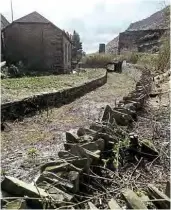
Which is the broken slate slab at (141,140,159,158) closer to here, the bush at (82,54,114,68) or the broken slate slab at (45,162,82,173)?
the broken slate slab at (45,162,82,173)

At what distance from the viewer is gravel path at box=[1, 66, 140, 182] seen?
15.8 feet

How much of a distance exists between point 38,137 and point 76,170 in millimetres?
3397

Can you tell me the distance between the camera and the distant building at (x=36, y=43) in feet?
84.7

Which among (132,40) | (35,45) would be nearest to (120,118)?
(35,45)

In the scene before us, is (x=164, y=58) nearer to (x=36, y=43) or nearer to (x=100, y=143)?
(x=100, y=143)

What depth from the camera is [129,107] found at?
731 cm

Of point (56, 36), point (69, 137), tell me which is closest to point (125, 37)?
point (56, 36)

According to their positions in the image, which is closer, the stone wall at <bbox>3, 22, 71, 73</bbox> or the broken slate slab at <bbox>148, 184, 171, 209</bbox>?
the broken slate slab at <bbox>148, 184, 171, 209</bbox>

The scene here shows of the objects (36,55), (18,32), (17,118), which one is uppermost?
(18,32)

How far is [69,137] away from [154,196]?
182 centimetres

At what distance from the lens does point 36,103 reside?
9836mm

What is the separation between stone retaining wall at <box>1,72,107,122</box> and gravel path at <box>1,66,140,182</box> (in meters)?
0.30

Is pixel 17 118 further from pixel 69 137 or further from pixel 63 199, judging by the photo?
pixel 63 199

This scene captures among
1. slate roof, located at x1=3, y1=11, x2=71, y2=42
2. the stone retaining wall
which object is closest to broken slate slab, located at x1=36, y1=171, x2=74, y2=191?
the stone retaining wall
